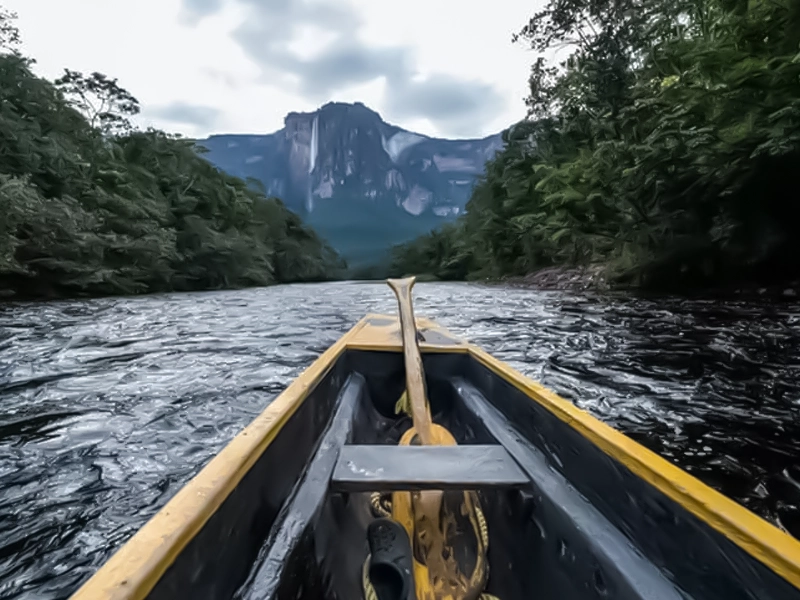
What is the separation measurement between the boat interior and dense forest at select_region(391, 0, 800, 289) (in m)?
6.66

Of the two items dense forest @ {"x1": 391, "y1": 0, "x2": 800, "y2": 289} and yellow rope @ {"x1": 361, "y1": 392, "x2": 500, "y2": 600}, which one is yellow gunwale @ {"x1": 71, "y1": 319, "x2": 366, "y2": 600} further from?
dense forest @ {"x1": 391, "y1": 0, "x2": 800, "y2": 289}

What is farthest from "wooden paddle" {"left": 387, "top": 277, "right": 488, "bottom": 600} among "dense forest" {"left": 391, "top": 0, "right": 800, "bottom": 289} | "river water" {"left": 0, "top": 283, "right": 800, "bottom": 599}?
"dense forest" {"left": 391, "top": 0, "right": 800, "bottom": 289}

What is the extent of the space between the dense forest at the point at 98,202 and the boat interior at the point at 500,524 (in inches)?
464

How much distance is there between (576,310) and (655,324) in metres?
2.27

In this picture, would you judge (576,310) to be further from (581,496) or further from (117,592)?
(117,592)

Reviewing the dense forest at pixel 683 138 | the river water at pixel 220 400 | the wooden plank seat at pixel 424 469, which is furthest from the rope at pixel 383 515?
the dense forest at pixel 683 138

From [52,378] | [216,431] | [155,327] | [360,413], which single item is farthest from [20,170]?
[360,413]

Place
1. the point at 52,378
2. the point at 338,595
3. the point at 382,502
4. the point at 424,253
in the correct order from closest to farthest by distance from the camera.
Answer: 1. the point at 338,595
2. the point at 382,502
3. the point at 52,378
4. the point at 424,253

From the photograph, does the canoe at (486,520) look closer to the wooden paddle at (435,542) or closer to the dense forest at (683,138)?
the wooden paddle at (435,542)

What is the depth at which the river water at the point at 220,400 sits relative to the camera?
1958 mm

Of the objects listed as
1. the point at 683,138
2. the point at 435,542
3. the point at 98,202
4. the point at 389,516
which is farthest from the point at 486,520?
the point at 98,202

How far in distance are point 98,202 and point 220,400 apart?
15.5 meters

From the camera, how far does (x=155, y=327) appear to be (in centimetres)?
749

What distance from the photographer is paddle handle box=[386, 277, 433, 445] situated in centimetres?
205
